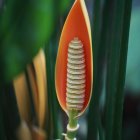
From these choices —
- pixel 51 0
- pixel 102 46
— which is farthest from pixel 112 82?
pixel 51 0

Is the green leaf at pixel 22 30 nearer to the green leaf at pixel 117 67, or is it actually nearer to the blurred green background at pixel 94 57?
the blurred green background at pixel 94 57

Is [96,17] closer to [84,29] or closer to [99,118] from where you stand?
[84,29]

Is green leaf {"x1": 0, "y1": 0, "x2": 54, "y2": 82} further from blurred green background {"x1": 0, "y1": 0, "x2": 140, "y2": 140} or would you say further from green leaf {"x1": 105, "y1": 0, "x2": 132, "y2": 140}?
green leaf {"x1": 105, "y1": 0, "x2": 132, "y2": 140}

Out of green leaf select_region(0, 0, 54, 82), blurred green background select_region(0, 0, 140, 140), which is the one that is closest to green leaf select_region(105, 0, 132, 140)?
blurred green background select_region(0, 0, 140, 140)

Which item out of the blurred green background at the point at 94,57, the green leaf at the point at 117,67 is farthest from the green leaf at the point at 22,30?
the green leaf at the point at 117,67
